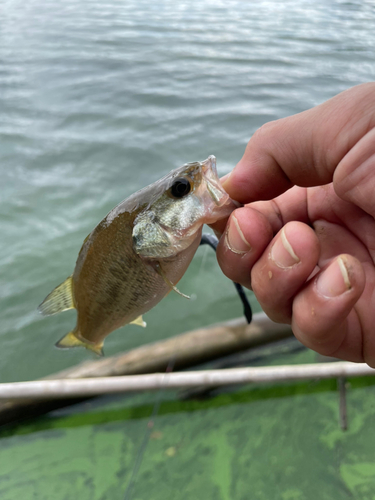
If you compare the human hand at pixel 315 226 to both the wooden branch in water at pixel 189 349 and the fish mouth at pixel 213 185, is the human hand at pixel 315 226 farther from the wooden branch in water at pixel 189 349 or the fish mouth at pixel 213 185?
the wooden branch in water at pixel 189 349

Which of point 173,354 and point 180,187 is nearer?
point 180,187

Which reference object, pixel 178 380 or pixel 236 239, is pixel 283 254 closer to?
pixel 236 239

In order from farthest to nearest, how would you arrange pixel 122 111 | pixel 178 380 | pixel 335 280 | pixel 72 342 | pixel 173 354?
pixel 122 111, pixel 173 354, pixel 178 380, pixel 72 342, pixel 335 280

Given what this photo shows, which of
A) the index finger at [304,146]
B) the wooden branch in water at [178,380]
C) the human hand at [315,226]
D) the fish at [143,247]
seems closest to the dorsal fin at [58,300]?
the fish at [143,247]

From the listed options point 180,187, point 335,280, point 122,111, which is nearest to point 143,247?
point 180,187

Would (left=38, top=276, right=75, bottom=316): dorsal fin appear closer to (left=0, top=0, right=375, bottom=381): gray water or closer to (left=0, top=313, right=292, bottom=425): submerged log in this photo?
(left=0, top=313, right=292, bottom=425): submerged log

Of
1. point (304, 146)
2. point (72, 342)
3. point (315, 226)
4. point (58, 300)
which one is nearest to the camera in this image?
point (304, 146)
